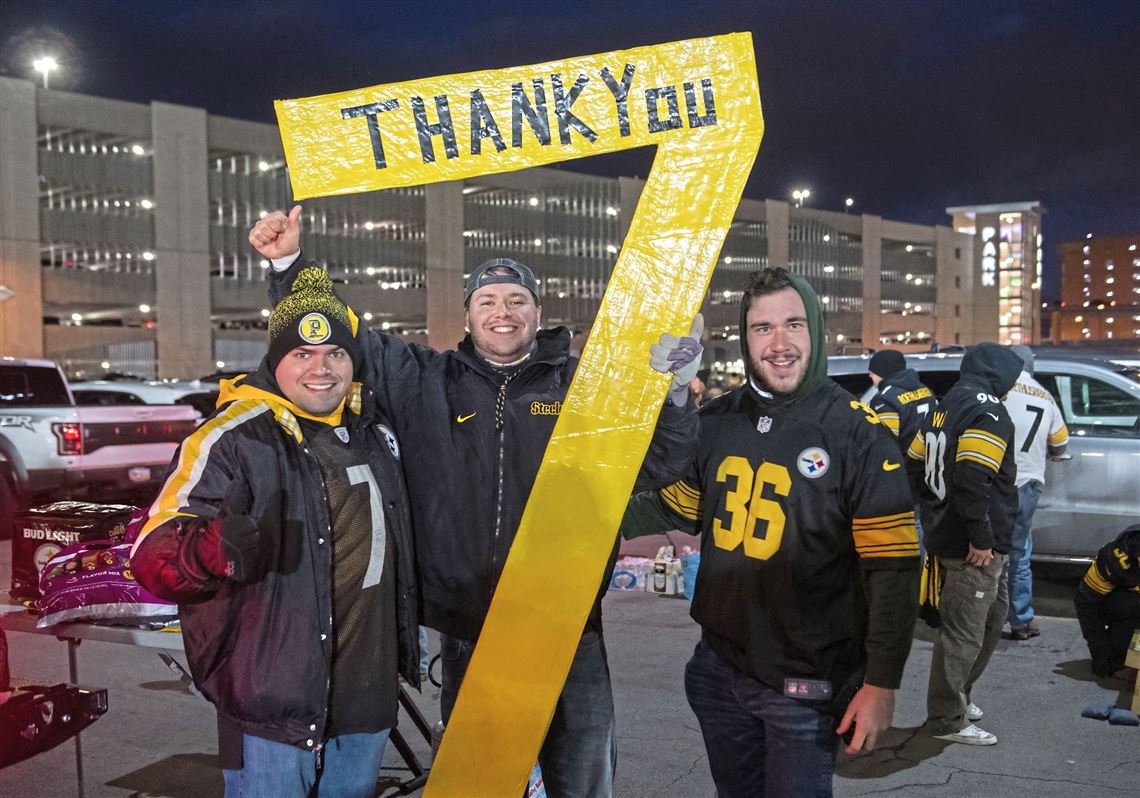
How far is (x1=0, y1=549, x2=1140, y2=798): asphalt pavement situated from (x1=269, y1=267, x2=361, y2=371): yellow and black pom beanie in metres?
2.60

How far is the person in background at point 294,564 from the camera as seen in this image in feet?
8.16

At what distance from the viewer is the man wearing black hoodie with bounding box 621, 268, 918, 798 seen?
8.36ft

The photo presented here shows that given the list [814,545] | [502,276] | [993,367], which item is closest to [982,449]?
[993,367]

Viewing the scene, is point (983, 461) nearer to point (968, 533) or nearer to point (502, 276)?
point (968, 533)

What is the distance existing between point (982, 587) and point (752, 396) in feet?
10.8

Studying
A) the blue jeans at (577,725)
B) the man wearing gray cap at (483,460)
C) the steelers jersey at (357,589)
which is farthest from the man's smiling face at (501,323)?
the blue jeans at (577,725)

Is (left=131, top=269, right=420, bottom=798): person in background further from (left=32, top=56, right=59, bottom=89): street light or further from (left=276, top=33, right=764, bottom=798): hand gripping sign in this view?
(left=32, top=56, right=59, bottom=89): street light

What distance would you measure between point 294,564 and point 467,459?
24.1 inches

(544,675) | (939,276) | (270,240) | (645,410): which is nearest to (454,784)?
(544,675)

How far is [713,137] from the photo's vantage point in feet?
9.23

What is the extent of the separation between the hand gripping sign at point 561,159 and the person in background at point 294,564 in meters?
0.31

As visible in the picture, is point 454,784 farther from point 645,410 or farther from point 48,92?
point 48,92

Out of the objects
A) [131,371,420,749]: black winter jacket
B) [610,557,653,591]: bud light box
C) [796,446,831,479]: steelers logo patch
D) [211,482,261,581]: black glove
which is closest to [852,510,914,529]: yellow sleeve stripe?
[796,446,831,479]: steelers logo patch

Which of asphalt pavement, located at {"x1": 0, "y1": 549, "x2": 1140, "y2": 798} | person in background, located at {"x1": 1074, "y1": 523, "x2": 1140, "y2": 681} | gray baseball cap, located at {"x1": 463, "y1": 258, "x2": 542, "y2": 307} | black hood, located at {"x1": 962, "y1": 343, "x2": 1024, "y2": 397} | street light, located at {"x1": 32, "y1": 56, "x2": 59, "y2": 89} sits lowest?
asphalt pavement, located at {"x1": 0, "y1": 549, "x2": 1140, "y2": 798}
